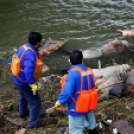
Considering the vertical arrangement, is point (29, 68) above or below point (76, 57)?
below

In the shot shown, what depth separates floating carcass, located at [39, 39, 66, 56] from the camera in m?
6.74

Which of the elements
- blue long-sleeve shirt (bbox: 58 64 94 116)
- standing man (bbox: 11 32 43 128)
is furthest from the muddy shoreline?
blue long-sleeve shirt (bbox: 58 64 94 116)

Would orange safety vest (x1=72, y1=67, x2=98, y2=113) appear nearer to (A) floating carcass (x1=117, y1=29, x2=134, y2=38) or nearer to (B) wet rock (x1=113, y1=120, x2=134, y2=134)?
(B) wet rock (x1=113, y1=120, x2=134, y2=134)

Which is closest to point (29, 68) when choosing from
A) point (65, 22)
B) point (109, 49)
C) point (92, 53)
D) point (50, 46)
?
point (92, 53)

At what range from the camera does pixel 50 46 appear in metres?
6.92

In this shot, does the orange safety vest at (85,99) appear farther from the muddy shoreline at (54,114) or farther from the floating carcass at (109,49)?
the floating carcass at (109,49)

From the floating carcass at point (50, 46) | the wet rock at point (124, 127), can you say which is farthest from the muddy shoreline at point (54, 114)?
the floating carcass at point (50, 46)

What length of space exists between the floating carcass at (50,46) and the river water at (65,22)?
0.15m

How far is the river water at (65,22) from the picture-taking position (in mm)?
7468

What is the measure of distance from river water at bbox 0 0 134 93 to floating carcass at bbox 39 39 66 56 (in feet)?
0.48

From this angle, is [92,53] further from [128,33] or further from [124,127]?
[124,127]

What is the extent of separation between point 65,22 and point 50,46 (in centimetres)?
221

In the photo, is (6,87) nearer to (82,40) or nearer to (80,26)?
(82,40)

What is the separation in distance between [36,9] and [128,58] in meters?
5.34
